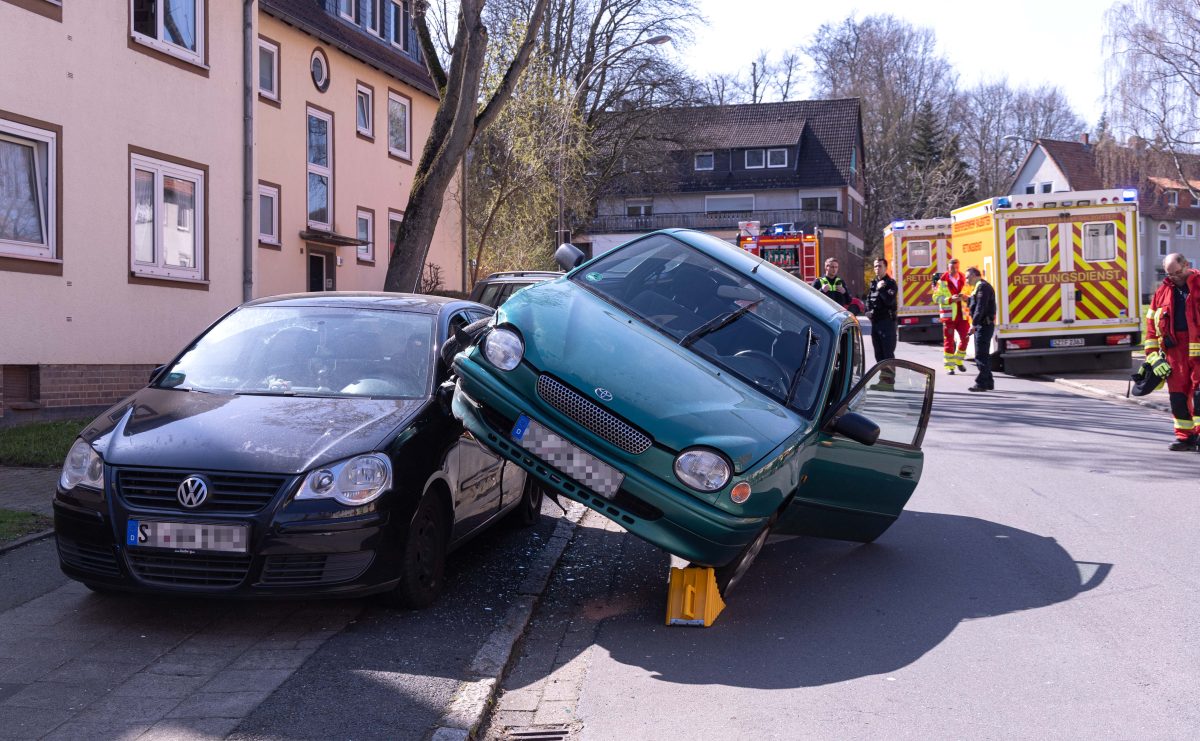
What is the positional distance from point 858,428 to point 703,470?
1078 millimetres

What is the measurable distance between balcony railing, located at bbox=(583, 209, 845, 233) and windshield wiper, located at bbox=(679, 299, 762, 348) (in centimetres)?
6117

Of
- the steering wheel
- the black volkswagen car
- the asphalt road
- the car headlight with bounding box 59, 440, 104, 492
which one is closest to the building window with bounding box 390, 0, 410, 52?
the asphalt road

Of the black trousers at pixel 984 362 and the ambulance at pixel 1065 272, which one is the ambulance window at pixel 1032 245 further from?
the black trousers at pixel 984 362

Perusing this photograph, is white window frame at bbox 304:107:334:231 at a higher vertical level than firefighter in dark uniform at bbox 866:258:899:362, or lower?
higher

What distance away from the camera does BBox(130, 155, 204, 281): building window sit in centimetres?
1506

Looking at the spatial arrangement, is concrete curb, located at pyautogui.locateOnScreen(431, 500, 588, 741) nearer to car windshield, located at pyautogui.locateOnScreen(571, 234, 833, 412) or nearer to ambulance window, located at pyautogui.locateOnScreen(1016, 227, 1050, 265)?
car windshield, located at pyautogui.locateOnScreen(571, 234, 833, 412)

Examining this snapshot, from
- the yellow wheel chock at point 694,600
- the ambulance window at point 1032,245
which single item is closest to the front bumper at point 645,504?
the yellow wheel chock at point 694,600

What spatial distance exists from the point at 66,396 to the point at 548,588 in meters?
9.06

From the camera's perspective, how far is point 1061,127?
78.1m

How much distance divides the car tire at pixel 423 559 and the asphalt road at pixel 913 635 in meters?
0.60

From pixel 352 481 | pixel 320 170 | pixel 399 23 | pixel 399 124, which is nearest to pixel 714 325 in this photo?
pixel 352 481

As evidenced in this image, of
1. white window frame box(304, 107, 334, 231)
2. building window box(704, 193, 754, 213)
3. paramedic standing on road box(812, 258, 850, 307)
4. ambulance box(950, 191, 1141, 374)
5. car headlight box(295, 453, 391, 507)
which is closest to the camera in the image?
car headlight box(295, 453, 391, 507)

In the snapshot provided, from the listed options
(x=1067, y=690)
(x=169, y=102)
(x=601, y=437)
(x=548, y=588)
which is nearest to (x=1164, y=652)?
(x=1067, y=690)

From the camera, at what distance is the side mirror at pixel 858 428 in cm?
599
